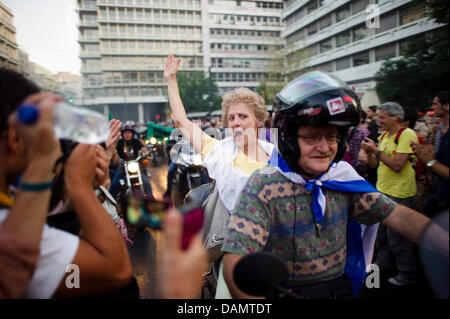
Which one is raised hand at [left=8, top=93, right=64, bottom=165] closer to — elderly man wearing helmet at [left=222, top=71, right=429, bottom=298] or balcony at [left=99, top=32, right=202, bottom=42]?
elderly man wearing helmet at [left=222, top=71, right=429, bottom=298]

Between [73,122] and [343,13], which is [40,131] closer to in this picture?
[73,122]

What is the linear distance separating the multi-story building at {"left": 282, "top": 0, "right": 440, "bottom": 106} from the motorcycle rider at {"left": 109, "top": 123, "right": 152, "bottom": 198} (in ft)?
61.4

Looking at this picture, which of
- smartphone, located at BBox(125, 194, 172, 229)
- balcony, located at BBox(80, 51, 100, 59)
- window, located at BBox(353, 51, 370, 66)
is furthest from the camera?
balcony, located at BBox(80, 51, 100, 59)

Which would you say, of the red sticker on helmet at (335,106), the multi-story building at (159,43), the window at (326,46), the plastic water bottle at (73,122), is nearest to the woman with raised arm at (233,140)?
the red sticker on helmet at (335,106)

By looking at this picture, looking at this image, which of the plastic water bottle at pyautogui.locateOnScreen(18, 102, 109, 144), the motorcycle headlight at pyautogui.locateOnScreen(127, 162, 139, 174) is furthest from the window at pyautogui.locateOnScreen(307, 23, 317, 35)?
the plastic water bottle at pyautogui.locateOnScreen(18, 102, 109, 144)

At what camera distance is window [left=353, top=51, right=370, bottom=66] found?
35.6 m

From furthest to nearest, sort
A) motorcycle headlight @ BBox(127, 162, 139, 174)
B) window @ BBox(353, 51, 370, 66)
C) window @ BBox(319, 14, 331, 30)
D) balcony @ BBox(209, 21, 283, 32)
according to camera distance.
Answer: balcony @ BBox(209, 21, 283, 32) < window @ BBox(319, 14, 331, 30) < window @ BBox(353, 51, 370, 66) < motorcycle headlight @ BBox(127, 162, 139, 174)

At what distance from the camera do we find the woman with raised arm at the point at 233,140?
2254 millimetres

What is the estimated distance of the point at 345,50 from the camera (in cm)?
3834

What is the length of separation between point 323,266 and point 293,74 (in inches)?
1645

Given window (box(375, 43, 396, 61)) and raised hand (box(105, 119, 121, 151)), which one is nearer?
raised hand (box(105, 119, 121, 151))

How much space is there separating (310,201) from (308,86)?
0.60 metres
